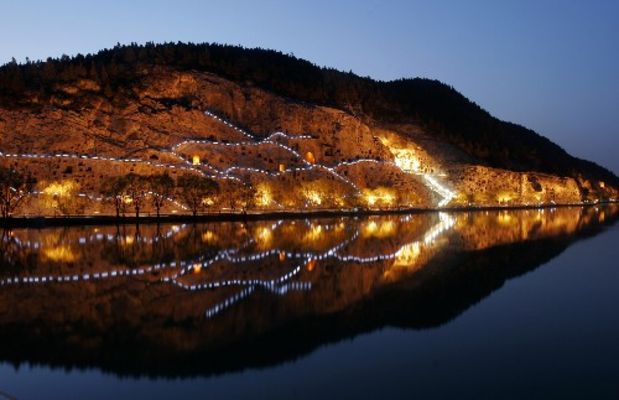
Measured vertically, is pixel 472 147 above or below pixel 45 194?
above

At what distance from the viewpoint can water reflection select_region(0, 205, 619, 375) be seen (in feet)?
28.4

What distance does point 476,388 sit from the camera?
22.7ft

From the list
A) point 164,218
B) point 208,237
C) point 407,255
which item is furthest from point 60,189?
point 407,255

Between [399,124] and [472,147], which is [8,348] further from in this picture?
[472,147]

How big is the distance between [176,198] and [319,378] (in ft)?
139

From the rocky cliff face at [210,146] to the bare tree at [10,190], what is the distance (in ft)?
6.97

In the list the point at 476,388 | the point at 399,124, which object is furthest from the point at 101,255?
the point at 399,124

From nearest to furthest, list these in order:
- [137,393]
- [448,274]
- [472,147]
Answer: [137,393], [448,274], [472,147]

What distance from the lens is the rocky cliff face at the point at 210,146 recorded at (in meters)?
50.0

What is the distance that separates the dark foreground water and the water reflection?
0.15 feet

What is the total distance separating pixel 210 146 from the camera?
188ft

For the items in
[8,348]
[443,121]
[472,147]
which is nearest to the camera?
[8,348]

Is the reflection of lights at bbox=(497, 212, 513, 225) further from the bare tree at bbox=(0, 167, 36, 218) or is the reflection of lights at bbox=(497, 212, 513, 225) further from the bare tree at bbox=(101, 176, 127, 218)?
the bare tree at bbox=(0, 167, 36, 218)

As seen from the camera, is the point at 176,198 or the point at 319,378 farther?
the point at 176,198
